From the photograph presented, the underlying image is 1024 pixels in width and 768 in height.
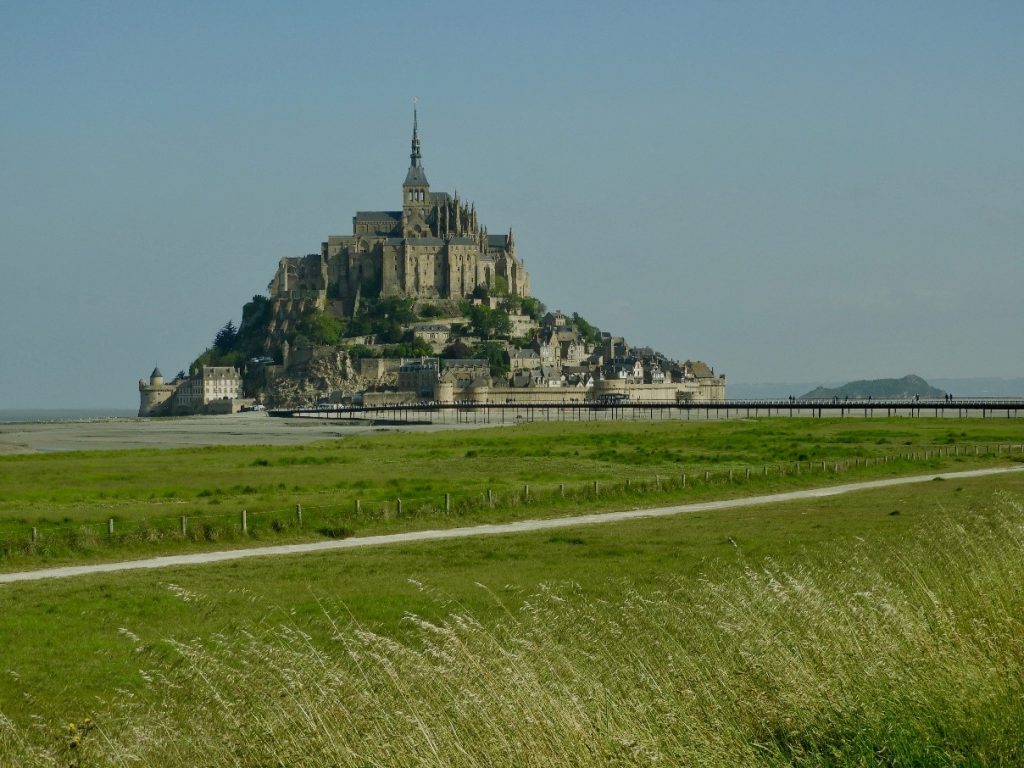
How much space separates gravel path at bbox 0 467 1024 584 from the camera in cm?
2594

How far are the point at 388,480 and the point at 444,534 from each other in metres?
16.7

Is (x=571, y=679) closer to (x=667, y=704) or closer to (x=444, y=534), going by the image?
(x=667, y=704)

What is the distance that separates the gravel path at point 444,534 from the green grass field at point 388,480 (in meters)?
1.10

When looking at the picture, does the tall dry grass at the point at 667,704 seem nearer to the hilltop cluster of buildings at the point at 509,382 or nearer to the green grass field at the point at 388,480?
the green grass field at the point at 388,480

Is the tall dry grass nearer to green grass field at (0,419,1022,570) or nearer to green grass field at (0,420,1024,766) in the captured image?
green grass field at (0,420,1024,766)

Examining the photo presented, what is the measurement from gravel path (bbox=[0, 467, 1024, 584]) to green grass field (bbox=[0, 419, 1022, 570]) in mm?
1097

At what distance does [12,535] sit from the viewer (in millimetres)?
29234

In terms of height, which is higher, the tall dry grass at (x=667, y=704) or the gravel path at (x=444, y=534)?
the tall dry grass at (x=667, y=704)

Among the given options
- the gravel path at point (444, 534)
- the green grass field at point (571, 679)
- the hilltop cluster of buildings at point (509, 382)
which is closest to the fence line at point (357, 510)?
the gravel path at point (444, 534)

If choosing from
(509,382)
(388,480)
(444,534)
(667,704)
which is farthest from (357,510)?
(509,382)

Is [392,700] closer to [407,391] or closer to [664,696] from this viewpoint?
[664,696]

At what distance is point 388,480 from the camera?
48.1 meters

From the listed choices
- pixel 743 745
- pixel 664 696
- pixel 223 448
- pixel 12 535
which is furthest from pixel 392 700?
pixel 223 448

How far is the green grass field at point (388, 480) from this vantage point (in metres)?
31.5
